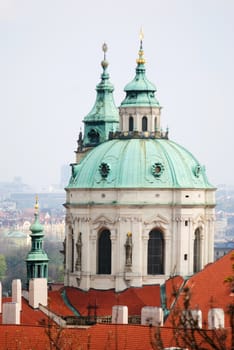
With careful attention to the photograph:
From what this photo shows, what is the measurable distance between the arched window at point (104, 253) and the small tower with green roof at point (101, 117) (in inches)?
745

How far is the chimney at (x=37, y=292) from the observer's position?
258 ft

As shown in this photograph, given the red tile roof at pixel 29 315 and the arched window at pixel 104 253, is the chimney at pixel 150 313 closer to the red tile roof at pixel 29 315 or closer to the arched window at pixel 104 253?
the red tile roof at pixel 29 315

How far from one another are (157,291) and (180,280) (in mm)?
1170

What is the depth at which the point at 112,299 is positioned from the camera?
80.3 meters

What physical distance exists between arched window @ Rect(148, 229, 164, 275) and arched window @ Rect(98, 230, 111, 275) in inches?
77.1

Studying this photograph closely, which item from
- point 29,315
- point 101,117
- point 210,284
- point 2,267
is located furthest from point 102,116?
point 2,267

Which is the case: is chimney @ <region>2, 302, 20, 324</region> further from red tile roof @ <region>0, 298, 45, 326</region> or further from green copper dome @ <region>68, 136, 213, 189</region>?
green copper dome @ <region>68, 136, 213, 189</region>

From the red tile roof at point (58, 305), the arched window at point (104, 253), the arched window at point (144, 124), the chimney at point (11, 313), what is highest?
the arched window at point (144, 124)

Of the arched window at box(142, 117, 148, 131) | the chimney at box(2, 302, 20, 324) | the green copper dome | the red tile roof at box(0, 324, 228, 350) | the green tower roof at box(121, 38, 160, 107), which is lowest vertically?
the red tile roof at box(0, 324, 228, 350)

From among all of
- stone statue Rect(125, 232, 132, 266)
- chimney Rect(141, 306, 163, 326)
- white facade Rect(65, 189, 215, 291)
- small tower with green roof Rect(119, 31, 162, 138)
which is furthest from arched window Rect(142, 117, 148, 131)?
chimney Rect(141, 306, 163, 326)

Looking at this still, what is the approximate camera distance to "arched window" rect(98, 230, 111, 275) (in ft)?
267

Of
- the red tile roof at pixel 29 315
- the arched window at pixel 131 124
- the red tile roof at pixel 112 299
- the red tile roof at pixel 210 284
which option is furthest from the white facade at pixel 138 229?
the red tile roof at pixel 29 315

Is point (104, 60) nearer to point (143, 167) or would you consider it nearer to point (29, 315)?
point (143, 167)

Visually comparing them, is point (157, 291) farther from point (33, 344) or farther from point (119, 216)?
point (33, 344)
